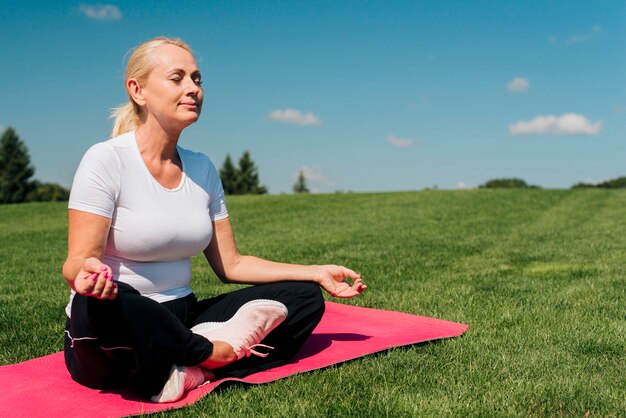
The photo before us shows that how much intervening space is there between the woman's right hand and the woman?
0.02 metres

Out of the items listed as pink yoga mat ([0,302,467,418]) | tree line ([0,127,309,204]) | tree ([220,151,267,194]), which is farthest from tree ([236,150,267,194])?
pink yoga mat ([0,302,467,418])

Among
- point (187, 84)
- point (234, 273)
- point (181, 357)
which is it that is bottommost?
point (181, 357)

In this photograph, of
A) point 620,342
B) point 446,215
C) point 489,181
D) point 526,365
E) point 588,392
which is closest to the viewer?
point 588,392

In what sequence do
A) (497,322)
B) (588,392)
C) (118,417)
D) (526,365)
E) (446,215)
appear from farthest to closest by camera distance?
(446,215)
(497,322)
(526,365)
(588,392)
(118,417)

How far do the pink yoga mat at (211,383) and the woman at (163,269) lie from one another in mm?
87

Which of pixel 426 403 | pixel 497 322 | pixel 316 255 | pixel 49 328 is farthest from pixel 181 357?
pixel 316 255

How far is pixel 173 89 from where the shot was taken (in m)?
3.35

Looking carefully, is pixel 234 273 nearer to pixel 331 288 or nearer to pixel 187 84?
pixel 331 288

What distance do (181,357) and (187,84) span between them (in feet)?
4.44

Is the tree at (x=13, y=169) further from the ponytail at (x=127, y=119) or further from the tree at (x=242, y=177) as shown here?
the ponytail at (x=127, y=119)

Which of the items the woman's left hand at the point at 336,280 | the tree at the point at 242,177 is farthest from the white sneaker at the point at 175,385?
the tree at the point at 242,177

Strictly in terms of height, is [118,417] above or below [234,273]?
below

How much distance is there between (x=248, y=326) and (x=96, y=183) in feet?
3.42

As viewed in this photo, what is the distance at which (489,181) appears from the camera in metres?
56.5
